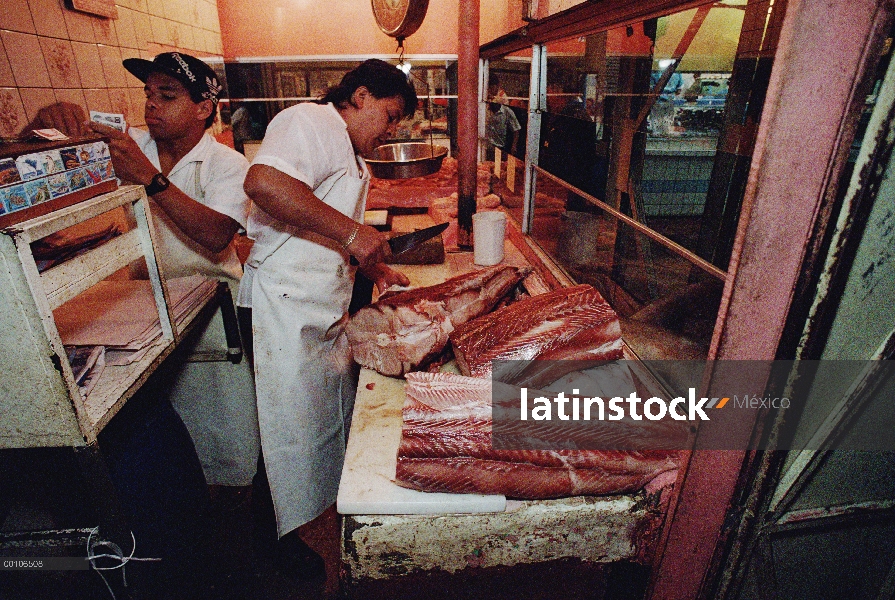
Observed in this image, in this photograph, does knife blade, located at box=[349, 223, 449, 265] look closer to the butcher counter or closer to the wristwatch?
the wristwatch

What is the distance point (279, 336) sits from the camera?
2232 millimetres

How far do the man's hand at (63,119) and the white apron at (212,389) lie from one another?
1.03 metres

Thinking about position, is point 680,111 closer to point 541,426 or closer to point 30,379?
point 541,426

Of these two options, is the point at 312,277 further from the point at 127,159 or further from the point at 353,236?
the point at 127,159

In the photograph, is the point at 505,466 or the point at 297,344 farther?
the point at 297,344

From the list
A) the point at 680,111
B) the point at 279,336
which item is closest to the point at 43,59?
the point at 279,336

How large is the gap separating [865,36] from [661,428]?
111cm

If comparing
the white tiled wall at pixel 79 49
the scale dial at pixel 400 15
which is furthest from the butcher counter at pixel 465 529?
the white tiled wall at pixel 79 49

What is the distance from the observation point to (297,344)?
2240 millimetres

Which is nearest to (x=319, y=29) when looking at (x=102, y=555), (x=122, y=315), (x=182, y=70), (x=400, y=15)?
(x=400, y=15)

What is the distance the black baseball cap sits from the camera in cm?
263

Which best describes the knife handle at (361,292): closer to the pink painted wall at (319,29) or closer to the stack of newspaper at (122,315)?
the stack of newspaper at (122,315)

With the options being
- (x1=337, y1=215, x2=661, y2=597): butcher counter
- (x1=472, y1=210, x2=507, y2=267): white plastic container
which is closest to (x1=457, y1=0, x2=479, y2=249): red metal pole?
(x1=472, y1=210, x2=507, y2=267): white plastic container

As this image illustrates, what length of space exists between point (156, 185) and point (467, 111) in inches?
79.6
